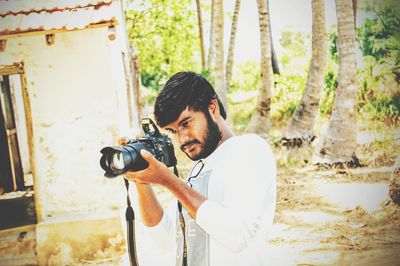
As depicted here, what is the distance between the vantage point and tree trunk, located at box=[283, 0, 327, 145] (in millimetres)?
6465

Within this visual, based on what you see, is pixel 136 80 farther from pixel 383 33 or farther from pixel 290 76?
pixel 383 33

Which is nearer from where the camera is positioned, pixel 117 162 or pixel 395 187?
pixel 117 162

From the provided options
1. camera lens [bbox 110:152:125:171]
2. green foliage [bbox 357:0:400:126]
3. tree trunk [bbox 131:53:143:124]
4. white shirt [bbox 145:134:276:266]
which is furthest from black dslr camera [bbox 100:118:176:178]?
tree trunk [bbox 131:53:143:124]

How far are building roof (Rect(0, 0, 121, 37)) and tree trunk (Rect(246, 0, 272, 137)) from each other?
12.3ft

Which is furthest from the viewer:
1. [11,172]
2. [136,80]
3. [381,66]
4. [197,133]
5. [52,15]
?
[136,80]

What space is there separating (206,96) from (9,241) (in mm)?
3820

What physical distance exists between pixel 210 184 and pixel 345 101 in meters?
5.31

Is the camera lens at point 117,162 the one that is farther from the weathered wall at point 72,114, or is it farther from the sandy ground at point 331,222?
the weathered wall at point 72,114

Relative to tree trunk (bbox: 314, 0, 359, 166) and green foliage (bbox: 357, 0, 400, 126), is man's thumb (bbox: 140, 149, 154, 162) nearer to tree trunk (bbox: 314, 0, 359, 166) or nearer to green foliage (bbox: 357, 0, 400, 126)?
tree trunk (bbox: 314, 0, 359, 166)

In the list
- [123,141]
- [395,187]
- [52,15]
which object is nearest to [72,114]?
[52,15]

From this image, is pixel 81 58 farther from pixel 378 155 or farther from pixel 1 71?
pixel 378 155

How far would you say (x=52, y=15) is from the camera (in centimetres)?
382

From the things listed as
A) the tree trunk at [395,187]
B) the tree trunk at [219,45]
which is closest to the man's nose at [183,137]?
the tree trunk at [395,187]

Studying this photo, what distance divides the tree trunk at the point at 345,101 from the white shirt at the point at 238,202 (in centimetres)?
517
